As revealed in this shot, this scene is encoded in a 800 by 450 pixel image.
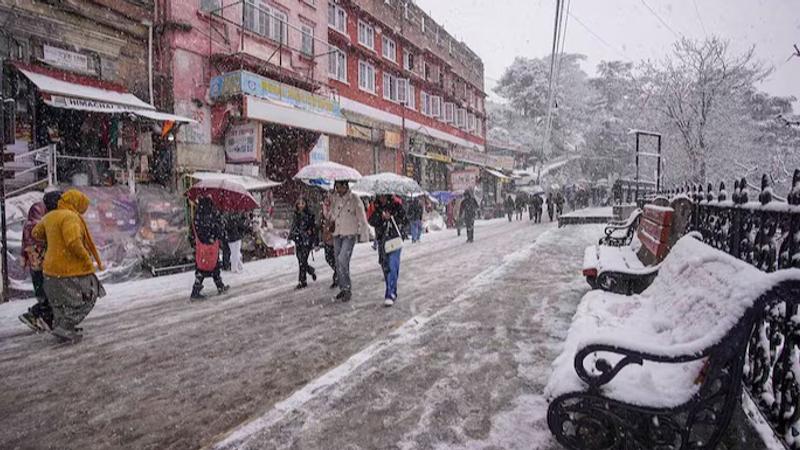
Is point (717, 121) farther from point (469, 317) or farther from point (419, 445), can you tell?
point (419, 445)

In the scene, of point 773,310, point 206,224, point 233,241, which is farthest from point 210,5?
point 773,310

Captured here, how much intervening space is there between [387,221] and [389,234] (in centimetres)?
22

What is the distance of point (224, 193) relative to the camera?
9805 millimetres

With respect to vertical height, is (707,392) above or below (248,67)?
below

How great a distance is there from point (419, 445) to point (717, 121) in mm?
32159

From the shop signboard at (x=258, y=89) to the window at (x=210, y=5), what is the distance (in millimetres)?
2287

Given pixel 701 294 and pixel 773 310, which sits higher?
pixel 701 294

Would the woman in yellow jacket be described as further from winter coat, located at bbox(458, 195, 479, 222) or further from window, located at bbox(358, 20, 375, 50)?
window, located at bbox(358, 20, 375, 50)

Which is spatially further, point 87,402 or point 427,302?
point 427,302

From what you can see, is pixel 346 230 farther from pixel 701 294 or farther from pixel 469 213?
pixel 469 213

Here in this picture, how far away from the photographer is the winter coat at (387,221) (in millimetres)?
6820

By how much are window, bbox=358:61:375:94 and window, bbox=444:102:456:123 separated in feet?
36.5

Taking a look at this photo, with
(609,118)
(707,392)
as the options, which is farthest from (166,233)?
(609,118)

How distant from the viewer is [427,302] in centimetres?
680
